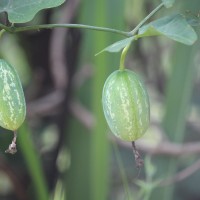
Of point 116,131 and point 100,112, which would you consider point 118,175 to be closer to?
point 100,112

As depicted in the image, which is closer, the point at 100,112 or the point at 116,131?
the point at 116,131

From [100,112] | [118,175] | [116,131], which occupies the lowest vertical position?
[118,175]

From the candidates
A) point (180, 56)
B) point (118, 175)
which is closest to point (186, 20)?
point (180, 56)

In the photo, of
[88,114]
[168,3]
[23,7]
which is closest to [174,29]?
[168,3]

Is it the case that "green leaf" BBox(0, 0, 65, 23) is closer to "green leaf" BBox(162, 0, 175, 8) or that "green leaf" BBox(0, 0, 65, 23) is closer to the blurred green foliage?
"green leaf" BBox(162, 0, 175, 8)

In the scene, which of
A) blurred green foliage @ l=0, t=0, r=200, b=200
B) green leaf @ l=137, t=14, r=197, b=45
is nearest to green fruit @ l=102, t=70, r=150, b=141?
green leaf @ l=137, t=14, r=197, b=45

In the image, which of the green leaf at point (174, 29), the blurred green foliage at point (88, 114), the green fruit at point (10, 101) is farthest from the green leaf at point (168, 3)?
the blurred green foliage at point (88, 114)

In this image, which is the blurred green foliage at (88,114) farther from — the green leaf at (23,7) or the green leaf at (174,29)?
the green leaf at (174,29)
